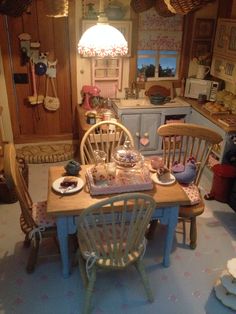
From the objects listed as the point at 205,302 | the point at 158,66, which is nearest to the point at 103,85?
the point at 158,66

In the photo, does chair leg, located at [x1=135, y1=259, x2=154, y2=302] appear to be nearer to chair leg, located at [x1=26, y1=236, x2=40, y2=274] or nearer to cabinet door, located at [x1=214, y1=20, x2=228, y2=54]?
chair leg, located at [x1=26, y1=236, x2=40, y2=274]

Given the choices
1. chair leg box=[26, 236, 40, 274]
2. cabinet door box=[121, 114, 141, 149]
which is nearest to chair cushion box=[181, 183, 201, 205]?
chair leg box=[26, 236, 40, 274]

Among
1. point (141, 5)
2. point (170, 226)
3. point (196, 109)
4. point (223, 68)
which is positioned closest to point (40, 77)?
point (141, 5)

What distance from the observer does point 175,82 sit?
4363 mm

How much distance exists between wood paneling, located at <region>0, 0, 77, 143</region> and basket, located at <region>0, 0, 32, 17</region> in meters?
0.80

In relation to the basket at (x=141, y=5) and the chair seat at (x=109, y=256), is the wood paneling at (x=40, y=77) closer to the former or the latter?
the basket at (x=141, y=5)

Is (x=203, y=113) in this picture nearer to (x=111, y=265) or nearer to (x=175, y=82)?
(x=175, y=82)

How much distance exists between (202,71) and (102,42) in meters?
2.43

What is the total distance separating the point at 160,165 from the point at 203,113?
161 centimetres

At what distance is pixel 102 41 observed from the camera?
2.06 m

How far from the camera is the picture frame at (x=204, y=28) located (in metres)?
4.02

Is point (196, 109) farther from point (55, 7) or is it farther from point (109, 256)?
point (109, 256)

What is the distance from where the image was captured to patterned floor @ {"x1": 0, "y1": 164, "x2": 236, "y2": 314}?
7.34 ft

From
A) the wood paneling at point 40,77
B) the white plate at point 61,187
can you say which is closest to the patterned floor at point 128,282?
the white plate at point 61,187
